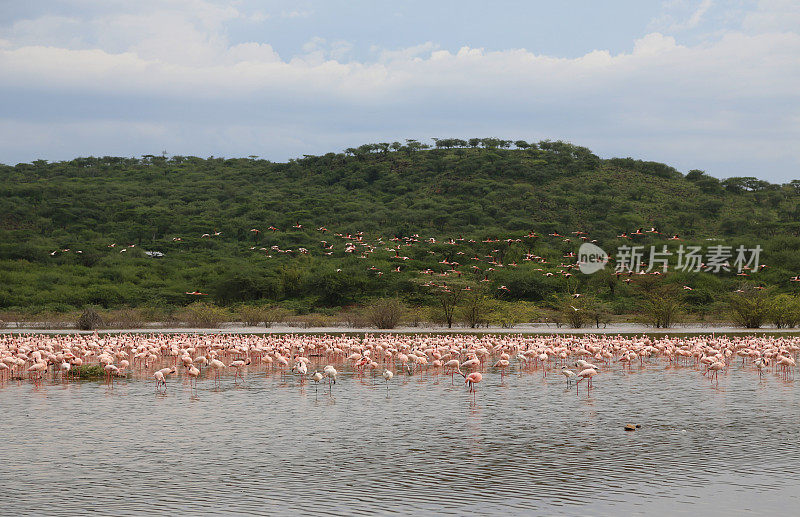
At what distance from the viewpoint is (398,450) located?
42.9 ft

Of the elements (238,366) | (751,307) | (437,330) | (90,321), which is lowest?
(90,321)

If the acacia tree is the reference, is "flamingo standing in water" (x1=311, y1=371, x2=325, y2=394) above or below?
below

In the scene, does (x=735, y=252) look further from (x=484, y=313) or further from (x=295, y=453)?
(x=295, y=453)

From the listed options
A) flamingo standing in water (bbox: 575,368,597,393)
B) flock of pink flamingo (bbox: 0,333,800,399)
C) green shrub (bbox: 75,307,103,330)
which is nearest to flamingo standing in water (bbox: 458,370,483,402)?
flock of pink flamingo (bbox: 0,333,800,399)

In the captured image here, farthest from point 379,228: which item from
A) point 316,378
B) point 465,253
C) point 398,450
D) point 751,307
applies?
point 398,450

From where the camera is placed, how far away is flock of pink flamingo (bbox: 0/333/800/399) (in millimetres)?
23266

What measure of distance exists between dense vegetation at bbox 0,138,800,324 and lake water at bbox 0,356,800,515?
96.7 ft

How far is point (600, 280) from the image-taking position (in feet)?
214

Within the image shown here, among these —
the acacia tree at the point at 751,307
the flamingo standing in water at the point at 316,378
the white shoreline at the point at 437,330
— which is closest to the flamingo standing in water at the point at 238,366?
the flamingo standing in water at the point at 316,378

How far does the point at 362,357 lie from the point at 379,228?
233 ft

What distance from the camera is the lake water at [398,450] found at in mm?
10008

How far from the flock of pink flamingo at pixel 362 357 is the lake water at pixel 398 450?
2365mm

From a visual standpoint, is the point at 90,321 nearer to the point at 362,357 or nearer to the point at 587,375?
the point at 362,357

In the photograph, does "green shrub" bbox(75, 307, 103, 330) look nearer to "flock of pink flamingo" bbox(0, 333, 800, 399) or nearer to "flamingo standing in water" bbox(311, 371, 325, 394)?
"flock of pink flamingo" bbox(0, 333, 800, 399)
